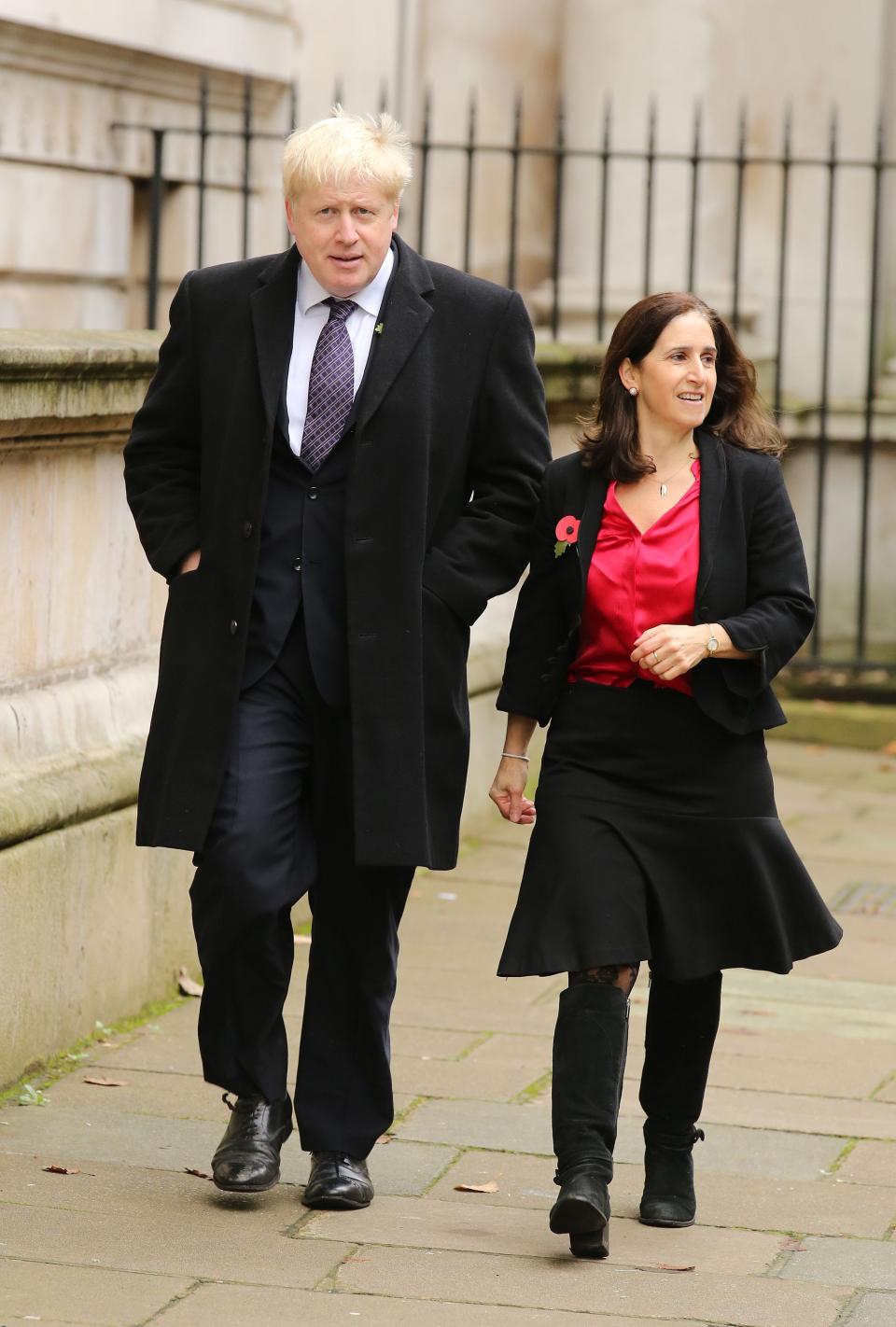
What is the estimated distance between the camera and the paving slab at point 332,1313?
11.7 feet

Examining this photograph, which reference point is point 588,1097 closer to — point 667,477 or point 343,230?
point 667,477

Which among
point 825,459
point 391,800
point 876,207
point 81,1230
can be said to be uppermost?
point 876,207

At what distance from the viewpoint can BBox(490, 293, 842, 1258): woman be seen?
3947 mm

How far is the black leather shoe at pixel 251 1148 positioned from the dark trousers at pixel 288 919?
0.14 feet

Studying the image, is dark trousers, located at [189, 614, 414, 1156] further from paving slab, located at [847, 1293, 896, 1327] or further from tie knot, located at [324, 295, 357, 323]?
paving slab, located at [847, 1293, 896, 1327]

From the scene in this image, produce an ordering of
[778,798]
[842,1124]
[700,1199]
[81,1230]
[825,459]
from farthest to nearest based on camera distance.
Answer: [825,459], [778,798], [842,1124], [700,1199], [81,1230]

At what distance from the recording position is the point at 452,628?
165 inches

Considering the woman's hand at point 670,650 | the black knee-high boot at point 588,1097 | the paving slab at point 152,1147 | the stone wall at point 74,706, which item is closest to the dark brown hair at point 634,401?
the woman's hand at point 670,650

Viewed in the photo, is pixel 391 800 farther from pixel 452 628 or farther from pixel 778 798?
→ pixel 778 798

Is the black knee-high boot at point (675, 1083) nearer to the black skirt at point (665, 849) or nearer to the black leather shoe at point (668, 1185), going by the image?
the black leather shoe at point (668, 1185)

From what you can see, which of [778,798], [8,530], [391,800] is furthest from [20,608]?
[778,798]

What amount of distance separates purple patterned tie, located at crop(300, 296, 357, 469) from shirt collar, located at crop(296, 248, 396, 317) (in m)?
0.03

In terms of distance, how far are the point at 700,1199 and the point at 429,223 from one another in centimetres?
865

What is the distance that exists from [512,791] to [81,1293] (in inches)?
44.6
